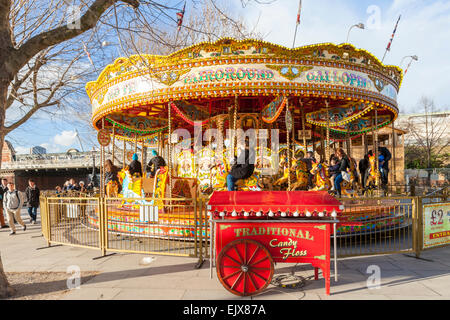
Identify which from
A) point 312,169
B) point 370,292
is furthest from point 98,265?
point 312,169

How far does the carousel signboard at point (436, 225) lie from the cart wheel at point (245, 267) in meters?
3.90

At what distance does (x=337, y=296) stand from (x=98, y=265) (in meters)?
4.37

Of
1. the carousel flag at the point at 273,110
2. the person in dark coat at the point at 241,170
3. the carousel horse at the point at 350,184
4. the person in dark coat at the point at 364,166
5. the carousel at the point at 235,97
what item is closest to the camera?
the carousel at the point at 235,97

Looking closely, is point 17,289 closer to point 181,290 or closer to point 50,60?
point 181,290

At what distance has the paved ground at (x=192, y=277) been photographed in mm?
4156

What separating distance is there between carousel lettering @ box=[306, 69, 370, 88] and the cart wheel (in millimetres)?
5079

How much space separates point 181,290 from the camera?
435cm

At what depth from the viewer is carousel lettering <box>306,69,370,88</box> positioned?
7.55 metres

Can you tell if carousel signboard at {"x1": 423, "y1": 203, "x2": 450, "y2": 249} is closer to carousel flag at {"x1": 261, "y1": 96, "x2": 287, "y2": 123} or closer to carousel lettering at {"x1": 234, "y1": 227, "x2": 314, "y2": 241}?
carousel lettering at {"x1": 234, "y1": 227, "x2": 314, "y2": 241}

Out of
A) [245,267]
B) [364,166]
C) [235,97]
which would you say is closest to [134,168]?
[235,97]

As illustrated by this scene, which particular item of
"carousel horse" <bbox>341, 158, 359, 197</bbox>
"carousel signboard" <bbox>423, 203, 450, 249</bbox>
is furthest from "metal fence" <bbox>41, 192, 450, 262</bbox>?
"carousel horse" <bbox>341, 158, 359, 197</bbox>

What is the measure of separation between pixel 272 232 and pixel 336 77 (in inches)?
209

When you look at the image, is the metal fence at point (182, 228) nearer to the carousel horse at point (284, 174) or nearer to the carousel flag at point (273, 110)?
the carousel horse at point (284, 174)

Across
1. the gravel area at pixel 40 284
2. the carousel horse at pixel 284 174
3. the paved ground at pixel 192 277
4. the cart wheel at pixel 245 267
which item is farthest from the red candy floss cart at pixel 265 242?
the carousel horse at pixel 284 174
